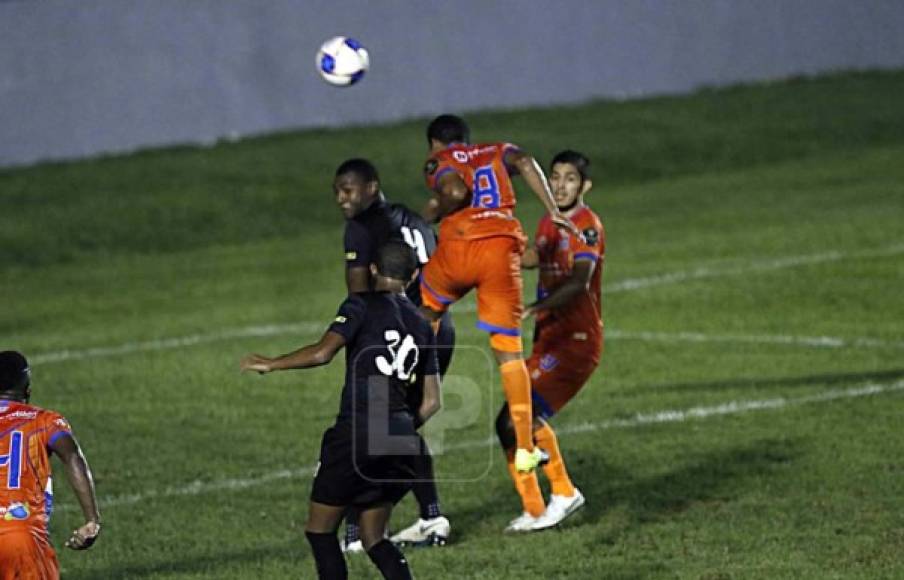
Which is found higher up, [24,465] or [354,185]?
[354,185]

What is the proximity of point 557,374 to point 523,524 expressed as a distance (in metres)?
1.00

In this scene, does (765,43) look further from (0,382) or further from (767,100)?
(0,382)

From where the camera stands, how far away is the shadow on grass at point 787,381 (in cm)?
1574

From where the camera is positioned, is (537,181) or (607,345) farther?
(607,345)

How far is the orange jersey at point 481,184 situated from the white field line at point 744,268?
30.8 feet

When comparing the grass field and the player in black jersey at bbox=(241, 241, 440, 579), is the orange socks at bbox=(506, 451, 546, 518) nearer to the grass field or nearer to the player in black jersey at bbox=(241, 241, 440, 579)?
the grass field

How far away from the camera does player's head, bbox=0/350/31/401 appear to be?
8350 millimetres

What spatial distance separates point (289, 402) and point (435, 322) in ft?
14.1

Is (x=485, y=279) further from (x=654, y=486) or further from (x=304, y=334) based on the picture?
(x=304, y=334)

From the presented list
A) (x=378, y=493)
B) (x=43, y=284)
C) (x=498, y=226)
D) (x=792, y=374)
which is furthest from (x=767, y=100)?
(x=378, y=493)

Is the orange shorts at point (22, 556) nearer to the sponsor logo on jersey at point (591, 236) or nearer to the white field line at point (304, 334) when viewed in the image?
the sponsor logo on jersey at point (591, 236)

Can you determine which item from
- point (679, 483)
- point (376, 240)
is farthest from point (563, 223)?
point (679, 483)

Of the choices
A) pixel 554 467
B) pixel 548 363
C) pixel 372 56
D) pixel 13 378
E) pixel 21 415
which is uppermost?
pixel 372 56

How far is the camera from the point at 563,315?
11.8 metres
